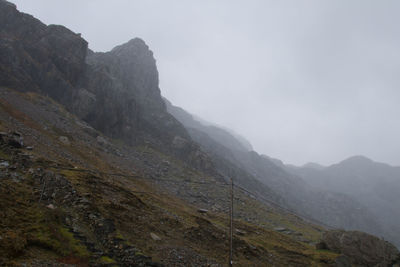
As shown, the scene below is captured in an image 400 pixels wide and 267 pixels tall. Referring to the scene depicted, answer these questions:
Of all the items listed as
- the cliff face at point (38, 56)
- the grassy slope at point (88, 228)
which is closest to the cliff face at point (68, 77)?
the cliff face at point (38, 56)

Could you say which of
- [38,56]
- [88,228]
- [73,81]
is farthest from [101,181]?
[38,56]

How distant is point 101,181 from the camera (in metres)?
31.6

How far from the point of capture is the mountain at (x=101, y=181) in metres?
17.4

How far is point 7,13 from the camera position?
83.0m

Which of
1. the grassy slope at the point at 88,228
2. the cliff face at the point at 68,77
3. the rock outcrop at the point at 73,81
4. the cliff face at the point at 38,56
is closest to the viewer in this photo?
the grassy slope at the point at 88,228

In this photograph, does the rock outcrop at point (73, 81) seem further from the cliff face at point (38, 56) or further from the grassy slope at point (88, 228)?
the grassy slope at point (88, 228)

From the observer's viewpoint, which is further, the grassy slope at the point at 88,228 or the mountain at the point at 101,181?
the mountain at the point at 101,181

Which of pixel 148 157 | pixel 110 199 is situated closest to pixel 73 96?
pixel 148 157

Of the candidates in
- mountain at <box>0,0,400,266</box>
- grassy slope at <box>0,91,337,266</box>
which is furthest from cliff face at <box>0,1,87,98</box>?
grassy slope at <box>0,91,337,266</box>

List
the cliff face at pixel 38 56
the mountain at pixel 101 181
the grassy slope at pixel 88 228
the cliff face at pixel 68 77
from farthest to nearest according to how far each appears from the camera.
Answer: the cliff face at pixel 68 77, the cliff face at pixel 38 56, the mountain at pixel 101 181, the grassy slope at pixel 88 228

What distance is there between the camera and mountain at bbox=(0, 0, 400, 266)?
17.4m

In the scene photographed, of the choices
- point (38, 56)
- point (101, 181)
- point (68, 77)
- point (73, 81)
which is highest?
point (38, 56)

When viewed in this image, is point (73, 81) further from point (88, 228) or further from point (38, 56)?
point (88, 228)

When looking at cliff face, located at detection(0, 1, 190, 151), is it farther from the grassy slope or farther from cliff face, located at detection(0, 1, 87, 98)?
the grassy slope
